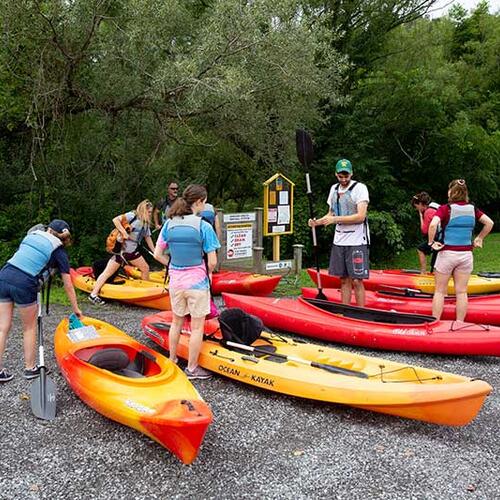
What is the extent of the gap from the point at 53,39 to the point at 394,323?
6714 mm

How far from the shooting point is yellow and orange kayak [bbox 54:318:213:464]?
10.7 feet

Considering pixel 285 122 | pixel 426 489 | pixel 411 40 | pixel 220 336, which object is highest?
pixel 411 40

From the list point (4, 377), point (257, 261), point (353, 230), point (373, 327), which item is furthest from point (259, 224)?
point (4, 377)

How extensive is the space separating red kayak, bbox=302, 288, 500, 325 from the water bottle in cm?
114

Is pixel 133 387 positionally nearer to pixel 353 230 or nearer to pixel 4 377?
pixel 4 377

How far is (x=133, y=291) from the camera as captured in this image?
7543 millimetres

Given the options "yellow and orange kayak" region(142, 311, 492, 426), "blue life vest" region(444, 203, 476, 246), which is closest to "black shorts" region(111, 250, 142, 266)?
"yellow and orange kayak" region(142, 311, 492, 426)

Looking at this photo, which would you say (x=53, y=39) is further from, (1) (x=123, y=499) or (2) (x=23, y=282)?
(1) (x=123, y=499)

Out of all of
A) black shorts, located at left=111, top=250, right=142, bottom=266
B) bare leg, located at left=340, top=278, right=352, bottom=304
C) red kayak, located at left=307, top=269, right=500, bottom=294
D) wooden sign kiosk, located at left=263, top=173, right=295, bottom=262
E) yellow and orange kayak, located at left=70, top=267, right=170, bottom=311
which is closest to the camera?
bare leg, located at left=340, top=278, right=352, bottom=304

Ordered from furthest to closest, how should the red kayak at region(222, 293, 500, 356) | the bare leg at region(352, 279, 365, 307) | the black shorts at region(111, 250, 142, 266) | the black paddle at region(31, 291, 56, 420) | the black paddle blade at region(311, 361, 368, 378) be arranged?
the black shorts at region(111, 250, 142, 266) < the bare leg at region(352, 279, 365, 307) < the red kayak at region(222, 293, 500, 356) < the black paddle blade at region(311, 361, 368, 378) < the black paddle at region(31, 291, 56, 420)

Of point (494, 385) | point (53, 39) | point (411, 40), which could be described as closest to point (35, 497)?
point (494, 385)

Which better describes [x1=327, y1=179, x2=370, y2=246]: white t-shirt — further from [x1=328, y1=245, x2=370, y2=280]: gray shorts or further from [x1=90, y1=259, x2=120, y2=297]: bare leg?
[x1=90, y1=259, x2=120, y2=297]: bare leg

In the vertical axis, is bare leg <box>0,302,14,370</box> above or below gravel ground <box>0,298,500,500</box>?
above

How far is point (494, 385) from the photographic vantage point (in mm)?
4879
